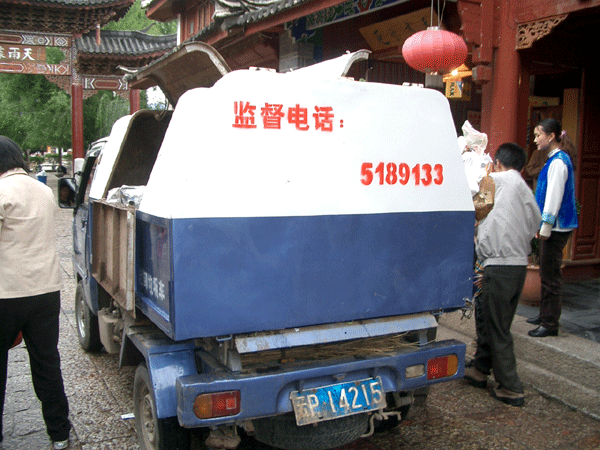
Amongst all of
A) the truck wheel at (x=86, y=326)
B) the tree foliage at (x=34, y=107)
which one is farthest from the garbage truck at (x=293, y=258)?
the tree foliage at (x=34, y=107)

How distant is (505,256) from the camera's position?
149 inches

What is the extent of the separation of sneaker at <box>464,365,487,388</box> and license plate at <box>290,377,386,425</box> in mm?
1717

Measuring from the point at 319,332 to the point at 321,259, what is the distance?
0.37 m

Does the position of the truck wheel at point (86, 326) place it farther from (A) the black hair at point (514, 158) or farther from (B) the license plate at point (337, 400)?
(A) the black hair at point (514, 158)

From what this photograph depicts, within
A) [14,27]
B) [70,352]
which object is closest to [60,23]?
[14,27]

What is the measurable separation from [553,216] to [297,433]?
10.6 ft

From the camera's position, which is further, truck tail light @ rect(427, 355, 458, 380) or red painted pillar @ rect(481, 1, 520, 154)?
red painted pillar @ rect(481, 1, 520, 154)

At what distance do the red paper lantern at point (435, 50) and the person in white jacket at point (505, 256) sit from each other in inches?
76.4

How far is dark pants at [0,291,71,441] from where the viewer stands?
10.4ft

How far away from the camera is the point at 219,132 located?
8.43ft

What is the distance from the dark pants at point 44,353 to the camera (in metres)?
3.16

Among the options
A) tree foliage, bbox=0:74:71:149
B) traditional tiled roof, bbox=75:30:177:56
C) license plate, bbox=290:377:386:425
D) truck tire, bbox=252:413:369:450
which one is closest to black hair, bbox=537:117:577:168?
license plate, bbox=290:377:386:425

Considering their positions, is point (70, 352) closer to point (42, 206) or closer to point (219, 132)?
point (42, 206)

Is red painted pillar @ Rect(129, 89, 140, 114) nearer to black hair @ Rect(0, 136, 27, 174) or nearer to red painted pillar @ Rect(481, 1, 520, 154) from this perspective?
red painted pillar @ Rect(481, 1, 520, 154)
